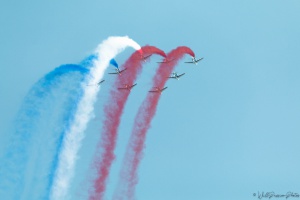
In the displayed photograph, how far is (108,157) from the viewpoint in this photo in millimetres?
68562

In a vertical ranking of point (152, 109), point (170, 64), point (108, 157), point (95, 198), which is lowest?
point (95, 198)

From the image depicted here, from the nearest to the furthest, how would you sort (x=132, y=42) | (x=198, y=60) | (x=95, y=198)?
(x=95, y=198) → (x=132, y=42) → (x=198, y=60)

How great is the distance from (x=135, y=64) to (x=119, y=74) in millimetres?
2408

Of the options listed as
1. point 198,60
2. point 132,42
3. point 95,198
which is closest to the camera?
point 95,198

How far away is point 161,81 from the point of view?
74.5 m

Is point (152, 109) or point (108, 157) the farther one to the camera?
point (152, 109)

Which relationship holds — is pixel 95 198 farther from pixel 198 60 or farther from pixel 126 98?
pixel 198 60

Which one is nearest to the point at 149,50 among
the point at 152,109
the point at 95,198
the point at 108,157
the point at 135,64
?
the point at 135,64

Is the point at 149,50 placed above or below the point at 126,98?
above

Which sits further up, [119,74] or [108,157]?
[119,74]

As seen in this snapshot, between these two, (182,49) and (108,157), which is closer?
(108,157)

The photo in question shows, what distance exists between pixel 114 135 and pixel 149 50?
11.8m

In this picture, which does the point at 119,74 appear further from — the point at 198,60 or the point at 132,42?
the point at 198,60

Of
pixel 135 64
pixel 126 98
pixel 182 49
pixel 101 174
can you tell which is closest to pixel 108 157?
pixel 101 174
